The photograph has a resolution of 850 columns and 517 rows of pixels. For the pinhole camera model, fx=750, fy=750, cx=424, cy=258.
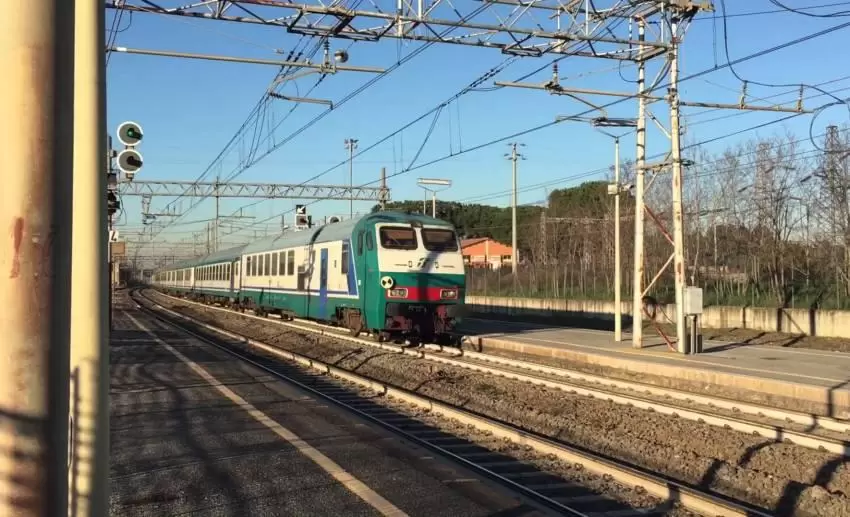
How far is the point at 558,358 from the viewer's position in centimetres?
1933

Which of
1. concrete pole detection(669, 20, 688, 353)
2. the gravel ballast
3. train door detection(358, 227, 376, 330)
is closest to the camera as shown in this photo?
the gravel ballast

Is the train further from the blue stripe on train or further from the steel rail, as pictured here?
the steel rail

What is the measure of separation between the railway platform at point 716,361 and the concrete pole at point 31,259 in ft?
42.7

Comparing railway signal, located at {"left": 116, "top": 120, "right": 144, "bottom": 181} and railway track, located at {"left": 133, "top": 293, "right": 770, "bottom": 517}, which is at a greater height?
railway signal, located at {"left": 116, "top": 120, "right": 144, "bottom": 181}

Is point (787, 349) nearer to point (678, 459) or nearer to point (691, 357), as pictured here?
point (691, 357)

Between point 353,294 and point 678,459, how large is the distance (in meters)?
13.0

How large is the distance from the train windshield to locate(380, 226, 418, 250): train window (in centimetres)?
39

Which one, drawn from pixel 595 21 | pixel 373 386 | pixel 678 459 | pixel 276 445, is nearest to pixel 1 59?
pixel 276 445

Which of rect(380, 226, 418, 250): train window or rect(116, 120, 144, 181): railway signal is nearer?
rect(116, 120, 144, 181): railway signal

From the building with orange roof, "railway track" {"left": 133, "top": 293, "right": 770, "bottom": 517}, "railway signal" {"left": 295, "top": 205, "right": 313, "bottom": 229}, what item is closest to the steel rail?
"railway track" {"left": 133, "top": 293, "right": 770, "bottom": 517}

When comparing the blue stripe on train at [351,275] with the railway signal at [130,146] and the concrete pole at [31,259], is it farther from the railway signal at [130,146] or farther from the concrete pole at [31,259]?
the concrete pole at [31,259]

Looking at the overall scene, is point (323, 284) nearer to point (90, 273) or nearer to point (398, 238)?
point (398, 238)

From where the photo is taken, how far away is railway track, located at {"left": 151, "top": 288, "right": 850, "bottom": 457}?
9555 mm

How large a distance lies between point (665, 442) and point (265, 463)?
200 inches
